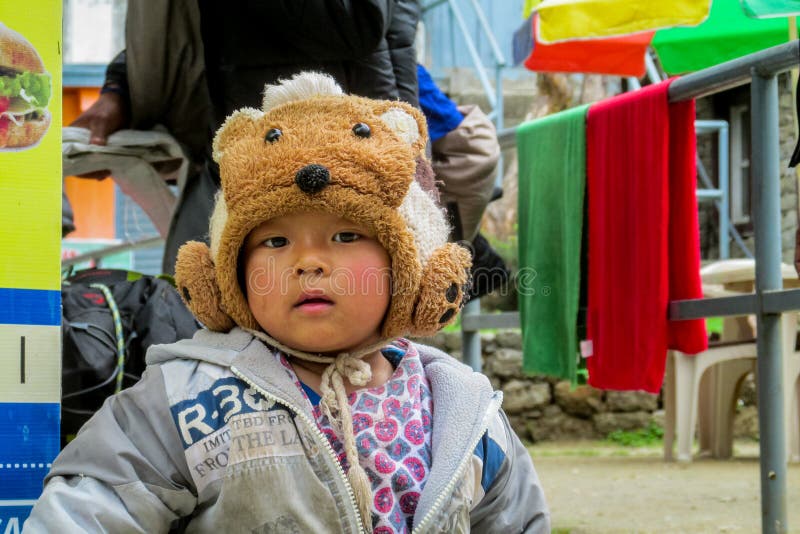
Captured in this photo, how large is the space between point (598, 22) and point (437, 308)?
2.92 m

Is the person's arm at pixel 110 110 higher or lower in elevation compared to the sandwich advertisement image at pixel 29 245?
higher

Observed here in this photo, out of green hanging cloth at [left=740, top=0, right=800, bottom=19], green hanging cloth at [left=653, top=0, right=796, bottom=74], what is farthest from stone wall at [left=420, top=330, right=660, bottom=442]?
green hanging cloth at [left=740, top=0, right=800, bottom=19]

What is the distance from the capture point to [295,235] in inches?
66.7

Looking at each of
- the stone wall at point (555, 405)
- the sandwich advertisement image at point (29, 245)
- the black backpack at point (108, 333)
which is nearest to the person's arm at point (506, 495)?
the sandwich advertisement image at point (29, 245)

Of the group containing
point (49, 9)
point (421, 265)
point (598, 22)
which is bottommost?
point (421, 265)

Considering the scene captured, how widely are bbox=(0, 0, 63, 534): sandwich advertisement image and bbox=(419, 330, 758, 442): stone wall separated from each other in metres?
6.04

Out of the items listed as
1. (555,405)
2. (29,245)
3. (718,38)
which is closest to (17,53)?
(29,245)

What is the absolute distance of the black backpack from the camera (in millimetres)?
2264

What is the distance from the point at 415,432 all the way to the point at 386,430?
0.18 ft

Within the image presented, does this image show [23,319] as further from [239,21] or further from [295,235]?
[239,21]

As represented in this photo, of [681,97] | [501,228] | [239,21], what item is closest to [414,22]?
[239,21]

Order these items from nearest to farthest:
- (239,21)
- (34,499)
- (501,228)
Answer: (34,499) → (239,21) → (501,228)

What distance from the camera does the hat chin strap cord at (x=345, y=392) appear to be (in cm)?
160

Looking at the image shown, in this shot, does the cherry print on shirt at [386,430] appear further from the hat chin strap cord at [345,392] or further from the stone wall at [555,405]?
the stone wall at [555,405]
